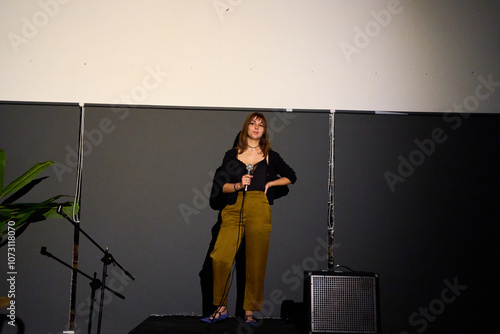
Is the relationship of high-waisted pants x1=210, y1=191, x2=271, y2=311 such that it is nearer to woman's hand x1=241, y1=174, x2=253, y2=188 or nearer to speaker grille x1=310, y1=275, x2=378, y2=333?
woman's hand x1=241, y1=174, x2=253, y2=188

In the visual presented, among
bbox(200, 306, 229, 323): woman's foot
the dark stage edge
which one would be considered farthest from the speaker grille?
bbox(200, 306, 229, 323): woman's foot

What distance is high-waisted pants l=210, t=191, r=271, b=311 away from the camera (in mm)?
3125

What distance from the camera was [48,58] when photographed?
3.79 m

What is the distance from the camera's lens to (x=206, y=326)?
306cm

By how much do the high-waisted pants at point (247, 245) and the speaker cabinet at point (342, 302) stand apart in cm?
44

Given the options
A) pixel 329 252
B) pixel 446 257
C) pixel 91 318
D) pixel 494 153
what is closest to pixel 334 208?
pixel 329 252

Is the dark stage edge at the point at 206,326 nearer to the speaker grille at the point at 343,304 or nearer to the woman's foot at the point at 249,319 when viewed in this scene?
the woman's foot at the point at 249,319

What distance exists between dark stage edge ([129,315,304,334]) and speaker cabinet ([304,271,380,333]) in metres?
0.26

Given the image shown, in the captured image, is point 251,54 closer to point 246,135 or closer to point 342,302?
point 246,135

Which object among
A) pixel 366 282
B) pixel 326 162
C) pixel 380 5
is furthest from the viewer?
pixel 380 5

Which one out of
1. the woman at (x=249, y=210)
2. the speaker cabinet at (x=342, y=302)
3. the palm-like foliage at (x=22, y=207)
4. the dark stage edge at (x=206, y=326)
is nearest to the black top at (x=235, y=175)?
the woman at (x=249, y=210)

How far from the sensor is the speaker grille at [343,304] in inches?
113

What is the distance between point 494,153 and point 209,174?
2.62 m

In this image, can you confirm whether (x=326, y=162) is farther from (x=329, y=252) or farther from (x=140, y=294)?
(x=140, y=294)
